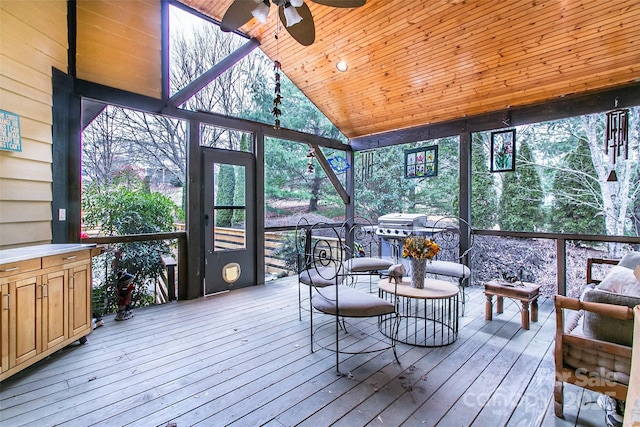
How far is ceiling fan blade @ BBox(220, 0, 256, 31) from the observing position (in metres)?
2.36

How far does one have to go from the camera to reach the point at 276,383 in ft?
6.89

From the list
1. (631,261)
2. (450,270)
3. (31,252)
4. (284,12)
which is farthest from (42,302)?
(631,261)

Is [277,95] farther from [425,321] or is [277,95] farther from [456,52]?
[425,321]

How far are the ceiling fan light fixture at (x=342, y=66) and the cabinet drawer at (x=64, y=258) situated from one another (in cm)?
407

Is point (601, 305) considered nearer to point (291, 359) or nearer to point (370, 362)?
point (370, 362)

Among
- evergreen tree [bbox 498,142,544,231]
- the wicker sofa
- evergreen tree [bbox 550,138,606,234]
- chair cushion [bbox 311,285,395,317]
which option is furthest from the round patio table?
evergreen tree [bbox 550,138,606,234]

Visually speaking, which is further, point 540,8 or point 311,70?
point 311,70

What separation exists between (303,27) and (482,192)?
17.7ft

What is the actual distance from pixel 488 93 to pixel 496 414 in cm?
404

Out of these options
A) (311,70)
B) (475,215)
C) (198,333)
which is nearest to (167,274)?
(198,333)

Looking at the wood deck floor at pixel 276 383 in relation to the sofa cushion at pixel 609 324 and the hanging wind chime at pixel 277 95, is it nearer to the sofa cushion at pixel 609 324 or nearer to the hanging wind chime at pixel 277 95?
the sofa cushion at pixel 609 324

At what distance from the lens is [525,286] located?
3.19 metres

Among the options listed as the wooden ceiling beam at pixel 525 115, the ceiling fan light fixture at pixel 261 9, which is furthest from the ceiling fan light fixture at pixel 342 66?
the ceiling fan light fixture at pixel 261 9

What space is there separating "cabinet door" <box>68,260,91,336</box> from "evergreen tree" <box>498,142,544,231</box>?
22.9ft
